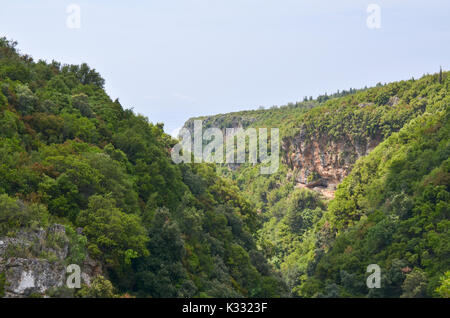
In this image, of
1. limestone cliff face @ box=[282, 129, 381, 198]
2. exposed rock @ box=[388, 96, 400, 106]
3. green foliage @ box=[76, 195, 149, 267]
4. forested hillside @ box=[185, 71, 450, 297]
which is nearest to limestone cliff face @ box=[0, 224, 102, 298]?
green foliage @ box=[76, 195, 149, 267]

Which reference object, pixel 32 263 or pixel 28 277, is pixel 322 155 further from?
pixel 28 277

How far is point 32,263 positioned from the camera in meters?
36.4

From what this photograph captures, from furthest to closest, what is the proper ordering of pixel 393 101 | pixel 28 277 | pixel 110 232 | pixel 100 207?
pixel 393 101, pixel 100 207, pixel 110 232, pixel 28 277

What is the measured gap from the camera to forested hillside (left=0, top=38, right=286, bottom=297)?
38375 millimetres

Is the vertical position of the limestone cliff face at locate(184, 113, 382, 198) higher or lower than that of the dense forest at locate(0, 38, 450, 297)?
higher

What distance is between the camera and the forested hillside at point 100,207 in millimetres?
38375

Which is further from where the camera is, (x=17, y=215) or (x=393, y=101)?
(x=393, y=101)

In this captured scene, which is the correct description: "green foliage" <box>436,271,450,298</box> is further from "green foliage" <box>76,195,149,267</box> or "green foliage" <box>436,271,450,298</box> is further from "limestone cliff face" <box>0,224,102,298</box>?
"limestone cliff face" <box>0,224,102,298</box>

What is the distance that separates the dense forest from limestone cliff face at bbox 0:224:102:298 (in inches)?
5.0

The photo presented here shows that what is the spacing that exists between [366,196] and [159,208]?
178 feet

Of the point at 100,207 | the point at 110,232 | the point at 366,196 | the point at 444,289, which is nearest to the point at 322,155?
the point at 366,196
